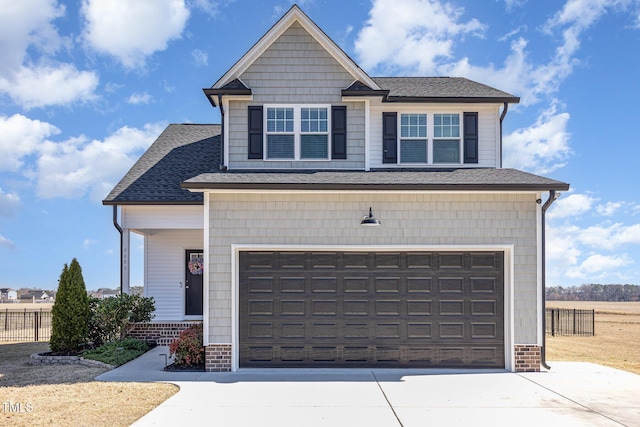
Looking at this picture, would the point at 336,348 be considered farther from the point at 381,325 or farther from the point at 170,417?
the point at 170,417

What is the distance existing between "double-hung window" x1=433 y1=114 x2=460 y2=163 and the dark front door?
24.6ft

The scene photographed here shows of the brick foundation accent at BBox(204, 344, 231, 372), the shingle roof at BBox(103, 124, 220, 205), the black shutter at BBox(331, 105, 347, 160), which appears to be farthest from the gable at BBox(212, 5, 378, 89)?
the brick foundation accent at BBox(204, 344, 231, 372)

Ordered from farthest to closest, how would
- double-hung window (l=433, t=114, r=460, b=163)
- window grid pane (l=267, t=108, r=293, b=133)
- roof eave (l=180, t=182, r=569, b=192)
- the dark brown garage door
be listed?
double-hung window (l=433, t=114, r=460, b=163) < window grid pane (l=267, t=108, r=293, b=133) < the dark brown garage door < roof eave (l=180, t=182, r=569, b=192)

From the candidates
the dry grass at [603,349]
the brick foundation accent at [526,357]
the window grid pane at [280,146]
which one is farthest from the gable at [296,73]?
the dry grass at [603,349]

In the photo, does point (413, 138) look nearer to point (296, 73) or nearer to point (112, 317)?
point (296, 73)

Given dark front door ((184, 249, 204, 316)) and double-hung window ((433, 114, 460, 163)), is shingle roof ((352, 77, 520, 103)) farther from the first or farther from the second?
dark front door ((184, 249, 204, 316))

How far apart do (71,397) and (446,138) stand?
991 cm

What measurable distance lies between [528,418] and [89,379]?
26.4ft

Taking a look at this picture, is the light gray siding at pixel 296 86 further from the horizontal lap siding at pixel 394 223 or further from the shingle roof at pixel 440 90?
the horizontal lap siding at pixel 394 223

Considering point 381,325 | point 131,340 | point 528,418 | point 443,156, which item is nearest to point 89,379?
point 131,340

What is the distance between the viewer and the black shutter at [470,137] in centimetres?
1289

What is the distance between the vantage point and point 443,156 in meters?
12.9

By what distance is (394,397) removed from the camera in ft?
28.2

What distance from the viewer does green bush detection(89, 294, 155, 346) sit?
13.1m
